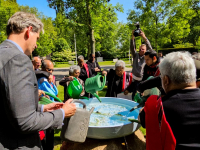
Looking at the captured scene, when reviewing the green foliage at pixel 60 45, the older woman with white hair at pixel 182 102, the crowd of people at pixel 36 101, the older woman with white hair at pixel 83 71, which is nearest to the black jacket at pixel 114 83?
the older woman with white hair at pixel 83 71

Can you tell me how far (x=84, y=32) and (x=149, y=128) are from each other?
8731 millimetres

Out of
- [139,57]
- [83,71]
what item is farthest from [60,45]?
[139,57]

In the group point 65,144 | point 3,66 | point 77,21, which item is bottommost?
point 65,144

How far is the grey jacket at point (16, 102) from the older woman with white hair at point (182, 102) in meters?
0.86

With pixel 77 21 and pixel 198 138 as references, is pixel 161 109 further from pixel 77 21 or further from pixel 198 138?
pixel 77 21

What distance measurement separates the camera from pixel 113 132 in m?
1.82

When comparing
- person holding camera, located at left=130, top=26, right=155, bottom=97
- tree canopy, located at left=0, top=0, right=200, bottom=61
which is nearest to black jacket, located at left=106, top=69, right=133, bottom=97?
person holding camera, located at left=130, top=26, right=155, bottom=97

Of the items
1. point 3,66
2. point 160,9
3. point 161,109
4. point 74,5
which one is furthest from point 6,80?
point 160,9

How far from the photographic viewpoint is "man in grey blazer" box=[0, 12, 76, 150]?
2.95ft

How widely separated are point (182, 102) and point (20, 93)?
3.48ft

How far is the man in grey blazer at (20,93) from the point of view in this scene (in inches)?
35.4

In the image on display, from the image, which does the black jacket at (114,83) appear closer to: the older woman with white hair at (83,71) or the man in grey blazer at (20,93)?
the older woman with white hair at (83,71)

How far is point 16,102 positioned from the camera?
2.93ft

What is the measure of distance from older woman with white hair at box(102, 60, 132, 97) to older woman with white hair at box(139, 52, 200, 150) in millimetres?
2160
